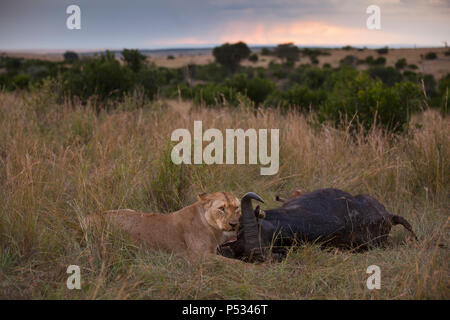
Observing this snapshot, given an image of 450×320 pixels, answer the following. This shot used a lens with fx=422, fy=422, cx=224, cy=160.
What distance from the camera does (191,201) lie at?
555 centimetres

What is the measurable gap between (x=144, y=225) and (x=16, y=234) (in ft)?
3.86

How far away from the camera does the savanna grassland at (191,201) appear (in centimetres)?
344

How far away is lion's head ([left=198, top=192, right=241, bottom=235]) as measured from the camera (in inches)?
158

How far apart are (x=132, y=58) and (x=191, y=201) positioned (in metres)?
10.5

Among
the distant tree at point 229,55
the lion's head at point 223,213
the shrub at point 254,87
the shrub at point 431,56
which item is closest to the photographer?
the lion's head at point 223,213

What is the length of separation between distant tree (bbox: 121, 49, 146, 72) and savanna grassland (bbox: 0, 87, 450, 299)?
8.02 m

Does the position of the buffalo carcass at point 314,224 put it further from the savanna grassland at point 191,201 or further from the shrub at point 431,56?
the shrub at point 431,56

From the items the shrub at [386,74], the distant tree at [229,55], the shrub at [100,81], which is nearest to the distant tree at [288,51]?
the distant tree at [229,55]

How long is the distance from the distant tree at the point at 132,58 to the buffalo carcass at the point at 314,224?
1164 cm

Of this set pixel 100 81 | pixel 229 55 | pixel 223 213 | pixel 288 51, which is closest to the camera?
pixel 223 213

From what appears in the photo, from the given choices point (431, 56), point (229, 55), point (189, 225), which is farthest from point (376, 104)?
point (431, 56)

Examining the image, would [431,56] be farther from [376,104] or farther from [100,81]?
[100,81]

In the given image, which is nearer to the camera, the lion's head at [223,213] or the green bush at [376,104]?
the lion's head at [223,213]
